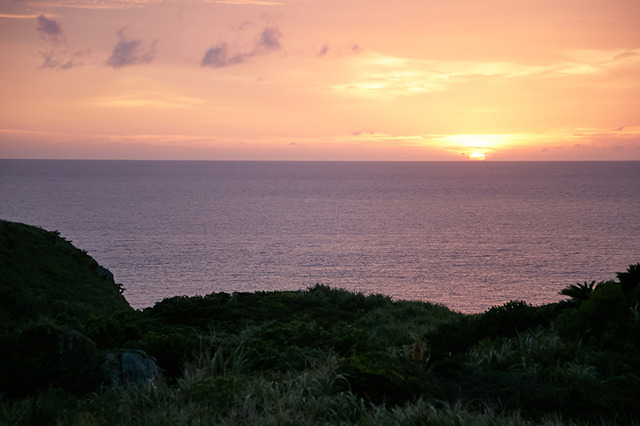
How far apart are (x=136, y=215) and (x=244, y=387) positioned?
383 ft

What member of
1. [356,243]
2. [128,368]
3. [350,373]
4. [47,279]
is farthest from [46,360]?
[356,243]

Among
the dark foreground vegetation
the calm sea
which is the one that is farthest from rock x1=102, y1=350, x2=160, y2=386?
the calm sea

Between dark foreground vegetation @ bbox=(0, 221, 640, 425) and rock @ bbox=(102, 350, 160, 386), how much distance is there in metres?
0.15

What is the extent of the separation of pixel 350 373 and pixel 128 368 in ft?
11.5

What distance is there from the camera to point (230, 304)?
55.5 feet

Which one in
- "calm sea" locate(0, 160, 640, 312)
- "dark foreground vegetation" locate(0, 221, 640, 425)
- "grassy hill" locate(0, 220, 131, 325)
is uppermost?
"dark foreground vegetation" locate(0, 221, 640, 425)

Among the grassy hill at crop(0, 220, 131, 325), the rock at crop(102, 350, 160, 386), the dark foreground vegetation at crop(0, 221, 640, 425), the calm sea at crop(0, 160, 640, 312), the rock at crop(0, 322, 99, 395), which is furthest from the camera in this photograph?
the calm sea at crop(0, 160, 640, 312)

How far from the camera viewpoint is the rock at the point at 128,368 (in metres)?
8.54

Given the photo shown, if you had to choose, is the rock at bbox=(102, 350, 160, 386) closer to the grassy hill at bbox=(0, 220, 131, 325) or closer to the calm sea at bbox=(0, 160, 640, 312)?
the grassy hill at bbox=(0, 220, 131, 325)

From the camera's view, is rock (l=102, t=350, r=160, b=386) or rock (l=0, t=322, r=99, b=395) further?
rock (l=102, t=350, r=160, b=386)

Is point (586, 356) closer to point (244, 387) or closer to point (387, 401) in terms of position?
point (387, 401)

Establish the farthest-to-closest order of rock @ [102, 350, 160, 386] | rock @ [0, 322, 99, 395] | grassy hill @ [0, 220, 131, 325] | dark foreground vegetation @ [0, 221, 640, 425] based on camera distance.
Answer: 1. grassy hill @ [0, 220, 131, 325]
2. rock @ [102, 350, 160, 386]
3. rock @ [0, 322, 99, 395]
4. dark foreground vegetation @ [0, 221, 640, 425]

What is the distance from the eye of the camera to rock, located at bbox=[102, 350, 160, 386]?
28.0ft

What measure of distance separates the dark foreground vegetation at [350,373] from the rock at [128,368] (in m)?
0.15
